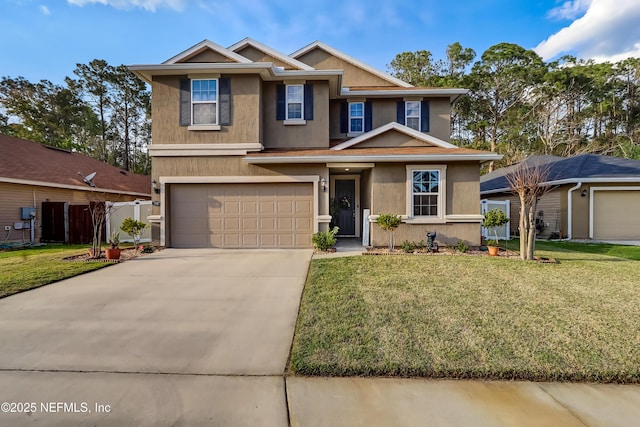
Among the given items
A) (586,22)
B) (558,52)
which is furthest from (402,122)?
(558,52)

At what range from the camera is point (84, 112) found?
90.3 feet

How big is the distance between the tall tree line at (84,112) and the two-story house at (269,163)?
22.1m

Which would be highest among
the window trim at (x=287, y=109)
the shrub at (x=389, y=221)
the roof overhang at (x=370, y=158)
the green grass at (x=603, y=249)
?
the window trim at (x=287, y=109)

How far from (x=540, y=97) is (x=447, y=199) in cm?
2222

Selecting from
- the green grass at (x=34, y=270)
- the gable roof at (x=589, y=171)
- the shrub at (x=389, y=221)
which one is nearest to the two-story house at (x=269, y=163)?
the shrub at (x=389, y=221)

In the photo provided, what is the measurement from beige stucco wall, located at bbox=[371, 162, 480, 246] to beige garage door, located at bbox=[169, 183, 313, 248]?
218cm

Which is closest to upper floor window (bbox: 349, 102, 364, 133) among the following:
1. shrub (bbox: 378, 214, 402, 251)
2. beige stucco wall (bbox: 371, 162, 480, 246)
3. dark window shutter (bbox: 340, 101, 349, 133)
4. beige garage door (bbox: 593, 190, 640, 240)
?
dark window shutter (bbox: 340, 101, 349, 133)

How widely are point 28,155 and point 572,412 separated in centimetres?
2024

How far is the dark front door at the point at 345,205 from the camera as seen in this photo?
1242 centimetres

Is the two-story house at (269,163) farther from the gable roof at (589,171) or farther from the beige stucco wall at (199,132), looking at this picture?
the gable roof at (589,171)

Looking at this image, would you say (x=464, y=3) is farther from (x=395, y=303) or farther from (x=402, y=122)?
(x=395, y=303)

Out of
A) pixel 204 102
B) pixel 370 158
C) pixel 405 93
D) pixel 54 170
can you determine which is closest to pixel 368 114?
pixel 405 93

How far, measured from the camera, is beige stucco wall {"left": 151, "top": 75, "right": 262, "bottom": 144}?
10016 mm

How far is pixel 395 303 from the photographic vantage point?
15.1ft
